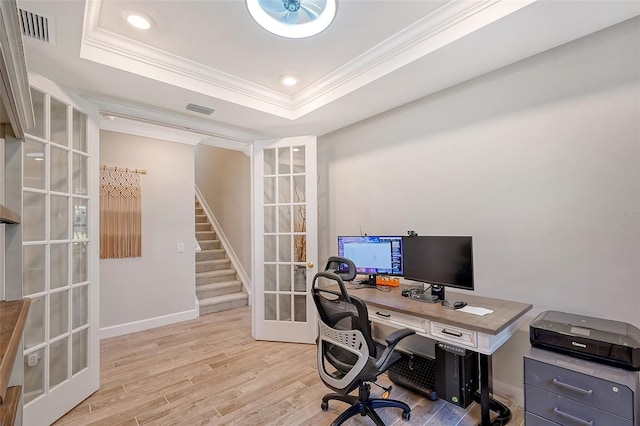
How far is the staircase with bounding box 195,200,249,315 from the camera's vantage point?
4.53m

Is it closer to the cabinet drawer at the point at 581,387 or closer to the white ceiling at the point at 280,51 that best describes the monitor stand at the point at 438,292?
the cabinet drawer at the point at 581,387

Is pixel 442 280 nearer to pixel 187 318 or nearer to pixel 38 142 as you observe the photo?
pixel 38 142

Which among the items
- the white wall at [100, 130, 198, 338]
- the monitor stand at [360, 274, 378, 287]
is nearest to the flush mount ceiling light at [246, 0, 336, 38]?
the monitor stand at [360, 274, 378, 287]

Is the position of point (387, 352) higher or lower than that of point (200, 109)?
lower

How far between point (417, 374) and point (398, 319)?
612 millimetres

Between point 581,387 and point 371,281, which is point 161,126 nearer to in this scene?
point 371,281

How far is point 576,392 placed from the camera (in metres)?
1.42

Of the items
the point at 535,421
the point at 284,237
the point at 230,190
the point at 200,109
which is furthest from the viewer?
the point at 230,190

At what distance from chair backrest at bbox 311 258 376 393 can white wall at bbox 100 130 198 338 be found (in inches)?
A: 114

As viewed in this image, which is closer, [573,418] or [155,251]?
[573,418]

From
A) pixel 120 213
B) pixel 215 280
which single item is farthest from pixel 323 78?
pixel 215 280

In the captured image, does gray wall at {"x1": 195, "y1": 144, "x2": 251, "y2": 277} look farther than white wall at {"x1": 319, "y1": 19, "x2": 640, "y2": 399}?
Yes

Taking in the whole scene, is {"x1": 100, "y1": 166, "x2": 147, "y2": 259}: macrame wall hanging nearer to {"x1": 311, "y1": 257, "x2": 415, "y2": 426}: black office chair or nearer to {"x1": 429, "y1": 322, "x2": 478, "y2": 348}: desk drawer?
{"x1": 311, "y1": 257, "x2": 415, "y2": 426}: black office chair

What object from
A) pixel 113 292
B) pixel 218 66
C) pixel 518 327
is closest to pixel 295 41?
pixel 218 66
